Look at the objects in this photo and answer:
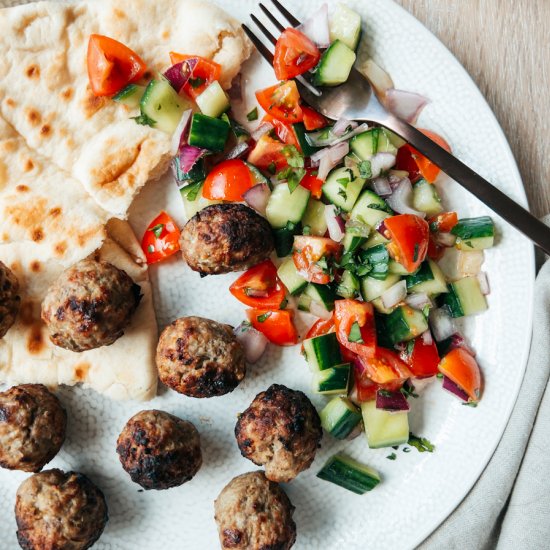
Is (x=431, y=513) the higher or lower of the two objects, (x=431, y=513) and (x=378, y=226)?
the lower

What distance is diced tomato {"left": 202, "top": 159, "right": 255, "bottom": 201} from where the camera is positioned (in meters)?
4.36

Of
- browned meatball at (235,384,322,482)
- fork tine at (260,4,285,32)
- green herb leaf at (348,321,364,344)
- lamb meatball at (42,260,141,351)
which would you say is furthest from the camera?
fork tine at (260,4,285,32)

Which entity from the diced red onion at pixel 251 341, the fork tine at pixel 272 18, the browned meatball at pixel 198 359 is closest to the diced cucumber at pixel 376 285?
the diced red onion at pixel 251 341

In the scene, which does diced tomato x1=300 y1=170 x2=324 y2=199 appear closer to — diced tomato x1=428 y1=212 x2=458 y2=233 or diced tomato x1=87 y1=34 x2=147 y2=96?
diced tomato x1=428 y1=212 x2=458 y2=233

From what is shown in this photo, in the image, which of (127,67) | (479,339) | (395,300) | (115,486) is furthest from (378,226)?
(115,486)

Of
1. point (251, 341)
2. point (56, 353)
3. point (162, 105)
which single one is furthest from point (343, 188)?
point (56, 353)

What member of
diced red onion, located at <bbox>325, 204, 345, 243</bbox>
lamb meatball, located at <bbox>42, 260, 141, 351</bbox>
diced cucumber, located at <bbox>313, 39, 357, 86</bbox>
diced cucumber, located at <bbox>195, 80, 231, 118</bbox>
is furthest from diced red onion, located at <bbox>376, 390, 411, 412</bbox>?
diced cucumber, located at <bbox>195, 80, 231, 118</bbox>

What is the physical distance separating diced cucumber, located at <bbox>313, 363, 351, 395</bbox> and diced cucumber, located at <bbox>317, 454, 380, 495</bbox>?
1.72 ft

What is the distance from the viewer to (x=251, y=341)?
4.45 meters

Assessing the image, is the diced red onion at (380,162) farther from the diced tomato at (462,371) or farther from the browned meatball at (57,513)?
the browned meatball at (57,513)

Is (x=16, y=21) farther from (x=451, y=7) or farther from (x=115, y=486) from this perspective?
(x=115, y=486)

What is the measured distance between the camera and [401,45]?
4484 millimetres

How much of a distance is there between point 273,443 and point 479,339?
1.64 meters

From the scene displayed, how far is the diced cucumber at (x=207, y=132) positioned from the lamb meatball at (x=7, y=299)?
1.46m
